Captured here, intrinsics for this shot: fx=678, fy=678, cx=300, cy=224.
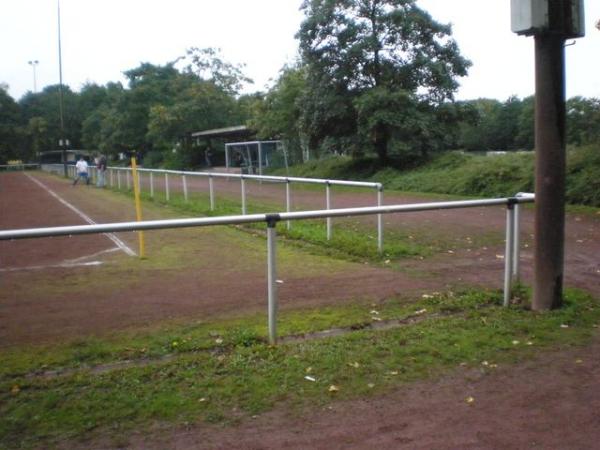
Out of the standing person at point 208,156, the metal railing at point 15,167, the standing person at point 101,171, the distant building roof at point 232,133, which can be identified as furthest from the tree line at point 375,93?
the metal railing at point 15,167

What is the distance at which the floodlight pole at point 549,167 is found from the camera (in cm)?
598

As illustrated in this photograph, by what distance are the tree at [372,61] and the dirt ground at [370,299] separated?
19163mm

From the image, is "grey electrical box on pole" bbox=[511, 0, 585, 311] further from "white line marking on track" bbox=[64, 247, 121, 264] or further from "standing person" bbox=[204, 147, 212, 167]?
"standing person" bbox=[204, 147, 212, 167]

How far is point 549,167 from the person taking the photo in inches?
240

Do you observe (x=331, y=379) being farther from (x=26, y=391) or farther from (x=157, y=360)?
(x=26, y=391)

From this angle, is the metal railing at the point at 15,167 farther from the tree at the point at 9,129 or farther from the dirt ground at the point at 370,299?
the dirt ground at the point at 370,299

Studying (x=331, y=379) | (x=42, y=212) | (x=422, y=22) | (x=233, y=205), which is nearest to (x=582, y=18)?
(x=331, y=379)

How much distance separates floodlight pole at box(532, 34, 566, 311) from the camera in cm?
598

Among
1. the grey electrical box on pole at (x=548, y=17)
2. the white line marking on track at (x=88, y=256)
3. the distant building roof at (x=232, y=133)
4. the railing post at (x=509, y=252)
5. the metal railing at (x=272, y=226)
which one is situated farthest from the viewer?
the distant building roof at (x=232, y=133)

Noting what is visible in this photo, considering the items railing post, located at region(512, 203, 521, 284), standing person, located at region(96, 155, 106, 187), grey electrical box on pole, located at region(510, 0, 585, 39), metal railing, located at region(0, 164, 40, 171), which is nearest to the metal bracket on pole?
railing post, located at region(512, 203, 521, 284)

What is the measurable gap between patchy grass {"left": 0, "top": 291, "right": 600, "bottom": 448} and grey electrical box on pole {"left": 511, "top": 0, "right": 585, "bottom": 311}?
42 centimetres

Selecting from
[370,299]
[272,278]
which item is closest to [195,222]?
[272,278]

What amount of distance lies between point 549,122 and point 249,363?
11.2 feet

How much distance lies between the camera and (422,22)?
2995 cm
